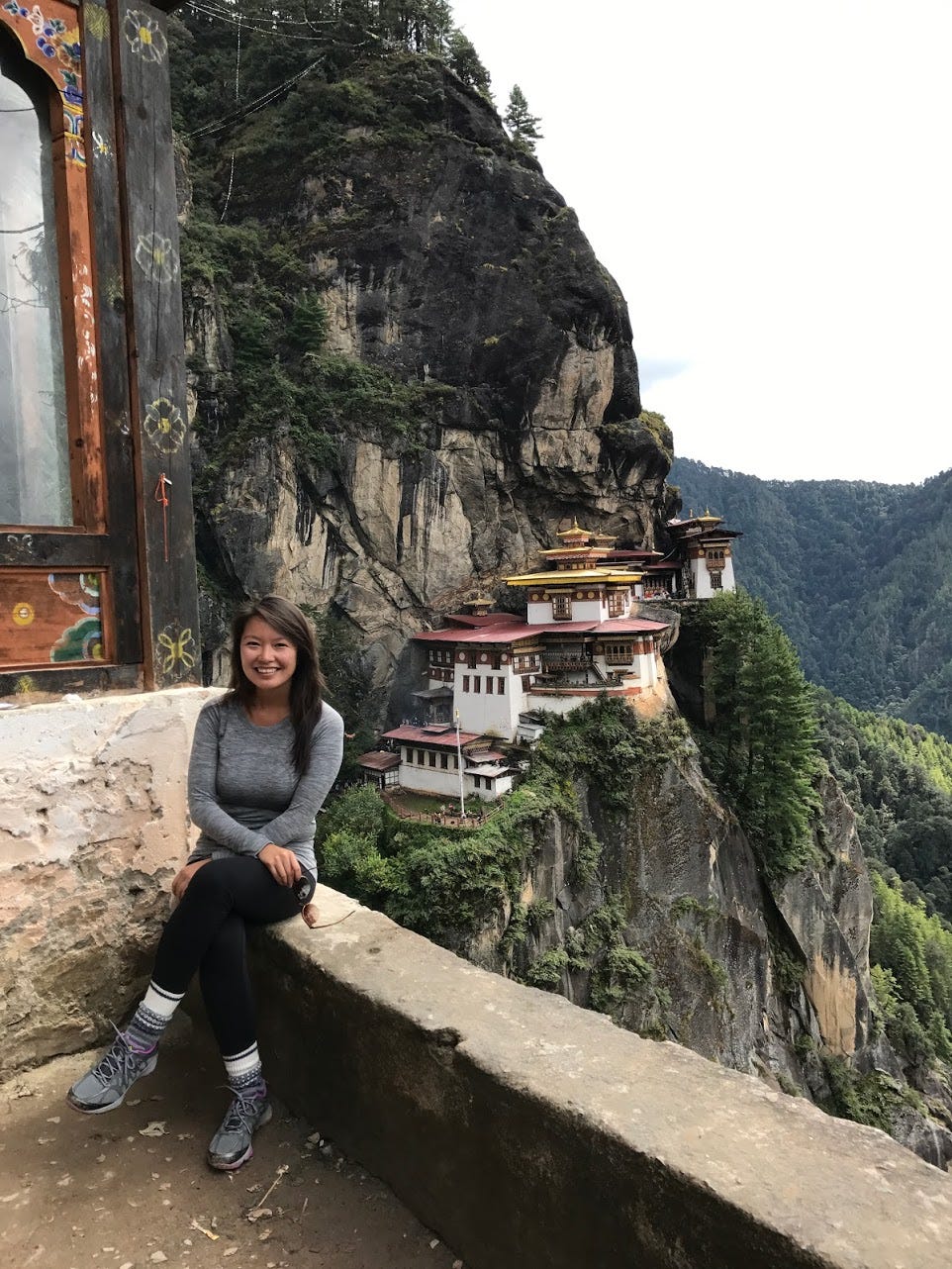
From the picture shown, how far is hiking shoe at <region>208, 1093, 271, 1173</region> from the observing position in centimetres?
189

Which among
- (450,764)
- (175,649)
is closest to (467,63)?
(450,764)

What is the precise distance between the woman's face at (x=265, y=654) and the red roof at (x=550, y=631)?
55.2 ft

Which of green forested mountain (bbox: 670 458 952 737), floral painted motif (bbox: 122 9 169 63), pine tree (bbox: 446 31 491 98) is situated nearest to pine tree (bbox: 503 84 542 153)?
pine tree (bbox: 446 31 491 98)

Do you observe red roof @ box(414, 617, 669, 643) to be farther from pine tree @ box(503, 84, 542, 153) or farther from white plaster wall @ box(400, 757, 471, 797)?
pine tree @ box(503, 84, 542, 153)

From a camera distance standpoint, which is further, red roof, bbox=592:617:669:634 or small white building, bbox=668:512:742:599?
small white building, bbox=668:512:742:599

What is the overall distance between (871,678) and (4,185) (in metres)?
101

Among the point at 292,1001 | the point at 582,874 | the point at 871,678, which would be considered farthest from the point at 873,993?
the point at 871,678

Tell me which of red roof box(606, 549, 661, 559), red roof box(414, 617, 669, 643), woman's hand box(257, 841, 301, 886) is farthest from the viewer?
red roof box(606, 549, 661, 559)

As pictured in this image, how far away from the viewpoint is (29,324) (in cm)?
241

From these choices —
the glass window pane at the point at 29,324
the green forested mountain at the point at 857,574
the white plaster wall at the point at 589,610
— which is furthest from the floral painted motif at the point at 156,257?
the green forested mountain at the point at 857,574

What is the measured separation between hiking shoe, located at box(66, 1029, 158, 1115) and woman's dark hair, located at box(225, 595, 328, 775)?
0.90 m

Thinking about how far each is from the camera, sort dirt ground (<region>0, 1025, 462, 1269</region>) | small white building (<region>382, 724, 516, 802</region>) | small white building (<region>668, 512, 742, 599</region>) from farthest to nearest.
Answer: small white building (<region>668, 512, 742, 599</region>) < small white building (<region>382, 724, 516, 802</region>) < dirt ground (<region>0, 1025, 462, 1269</region>)

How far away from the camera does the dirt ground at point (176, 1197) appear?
5.41ft

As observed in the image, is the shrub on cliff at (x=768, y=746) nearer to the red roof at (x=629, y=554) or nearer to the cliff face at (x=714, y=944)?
the cliff face at (x=714, y=944)
